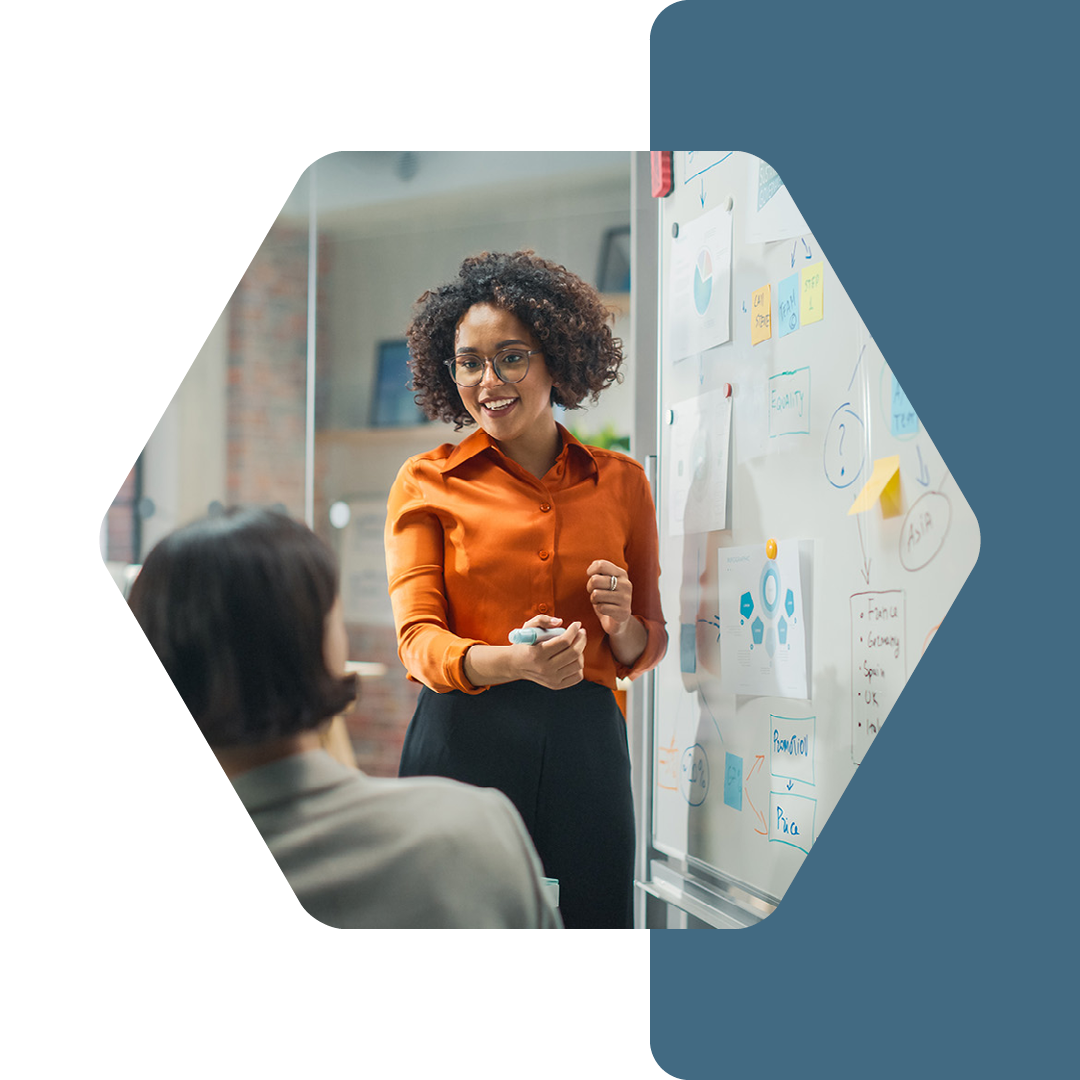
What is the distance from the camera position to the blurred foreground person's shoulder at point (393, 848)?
47.6 inches

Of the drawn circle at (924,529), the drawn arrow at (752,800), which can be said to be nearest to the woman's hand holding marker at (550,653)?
the drawn arrow at (752,800)

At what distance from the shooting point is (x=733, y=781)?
1.21 metres

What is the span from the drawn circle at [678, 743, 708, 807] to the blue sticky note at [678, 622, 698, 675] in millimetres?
86

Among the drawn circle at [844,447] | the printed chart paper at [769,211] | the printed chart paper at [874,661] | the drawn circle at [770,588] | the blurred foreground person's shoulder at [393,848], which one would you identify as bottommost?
the blurred foreground person's shoulder at [393,848]

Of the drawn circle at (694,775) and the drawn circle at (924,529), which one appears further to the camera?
the drawn circle at (694,775)

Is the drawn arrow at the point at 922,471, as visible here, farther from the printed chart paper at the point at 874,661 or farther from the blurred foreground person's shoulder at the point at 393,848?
the blurred foreground person's shoulder at the point at 393,848

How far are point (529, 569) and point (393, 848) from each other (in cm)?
34

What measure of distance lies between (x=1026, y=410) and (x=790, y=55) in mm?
442

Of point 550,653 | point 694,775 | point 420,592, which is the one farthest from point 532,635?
point 694,775

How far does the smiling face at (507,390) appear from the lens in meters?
1.21

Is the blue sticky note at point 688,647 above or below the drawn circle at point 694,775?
above

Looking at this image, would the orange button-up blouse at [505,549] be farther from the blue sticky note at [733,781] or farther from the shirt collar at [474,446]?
the blue sticky note at [733,781]

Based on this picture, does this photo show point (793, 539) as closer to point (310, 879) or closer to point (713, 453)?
point (713, 453)

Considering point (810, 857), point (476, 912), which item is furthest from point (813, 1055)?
point (476, 912)
